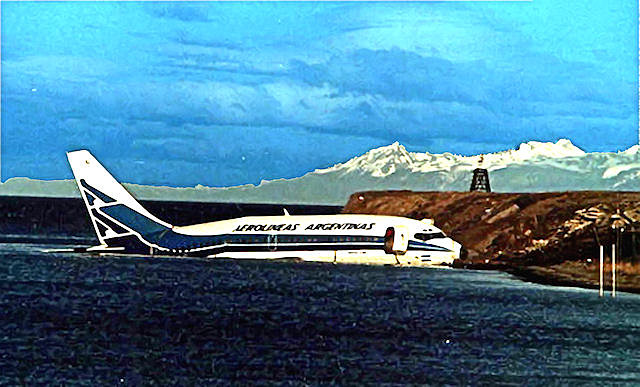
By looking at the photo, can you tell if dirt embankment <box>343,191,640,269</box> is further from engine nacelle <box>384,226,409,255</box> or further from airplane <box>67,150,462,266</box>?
engine nacelle <box>384,226,409,255</box>

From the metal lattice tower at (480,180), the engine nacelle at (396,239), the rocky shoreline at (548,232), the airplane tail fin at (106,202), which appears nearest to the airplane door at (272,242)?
the engine nacelle at (396,239)

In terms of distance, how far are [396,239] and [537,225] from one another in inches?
772

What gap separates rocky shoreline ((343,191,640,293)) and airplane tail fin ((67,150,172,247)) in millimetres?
28454

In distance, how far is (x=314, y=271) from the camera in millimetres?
112312

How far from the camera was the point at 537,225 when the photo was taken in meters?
136

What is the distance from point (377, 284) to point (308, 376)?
52021 millimetres

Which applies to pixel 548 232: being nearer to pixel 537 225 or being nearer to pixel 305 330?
pixel 537 225

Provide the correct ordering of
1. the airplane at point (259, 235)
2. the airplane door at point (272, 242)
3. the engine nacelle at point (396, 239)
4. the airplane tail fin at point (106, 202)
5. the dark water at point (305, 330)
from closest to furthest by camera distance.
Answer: the dark water at point (305, 330), the airplane tail fin at point (106, 202), the airplane at point (259, 235), the engine nacelle at point (396, 239), the airplane door at point (272, 242)

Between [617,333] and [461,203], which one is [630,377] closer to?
[617,333]

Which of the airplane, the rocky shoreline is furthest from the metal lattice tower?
the airplane

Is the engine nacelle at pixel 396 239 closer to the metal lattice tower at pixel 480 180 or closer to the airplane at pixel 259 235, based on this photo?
the airplane at pixel 259 235

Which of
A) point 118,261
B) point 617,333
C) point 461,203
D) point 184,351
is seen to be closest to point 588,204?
point 461,203

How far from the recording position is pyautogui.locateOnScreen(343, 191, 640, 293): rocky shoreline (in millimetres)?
103750

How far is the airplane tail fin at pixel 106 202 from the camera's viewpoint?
120m
